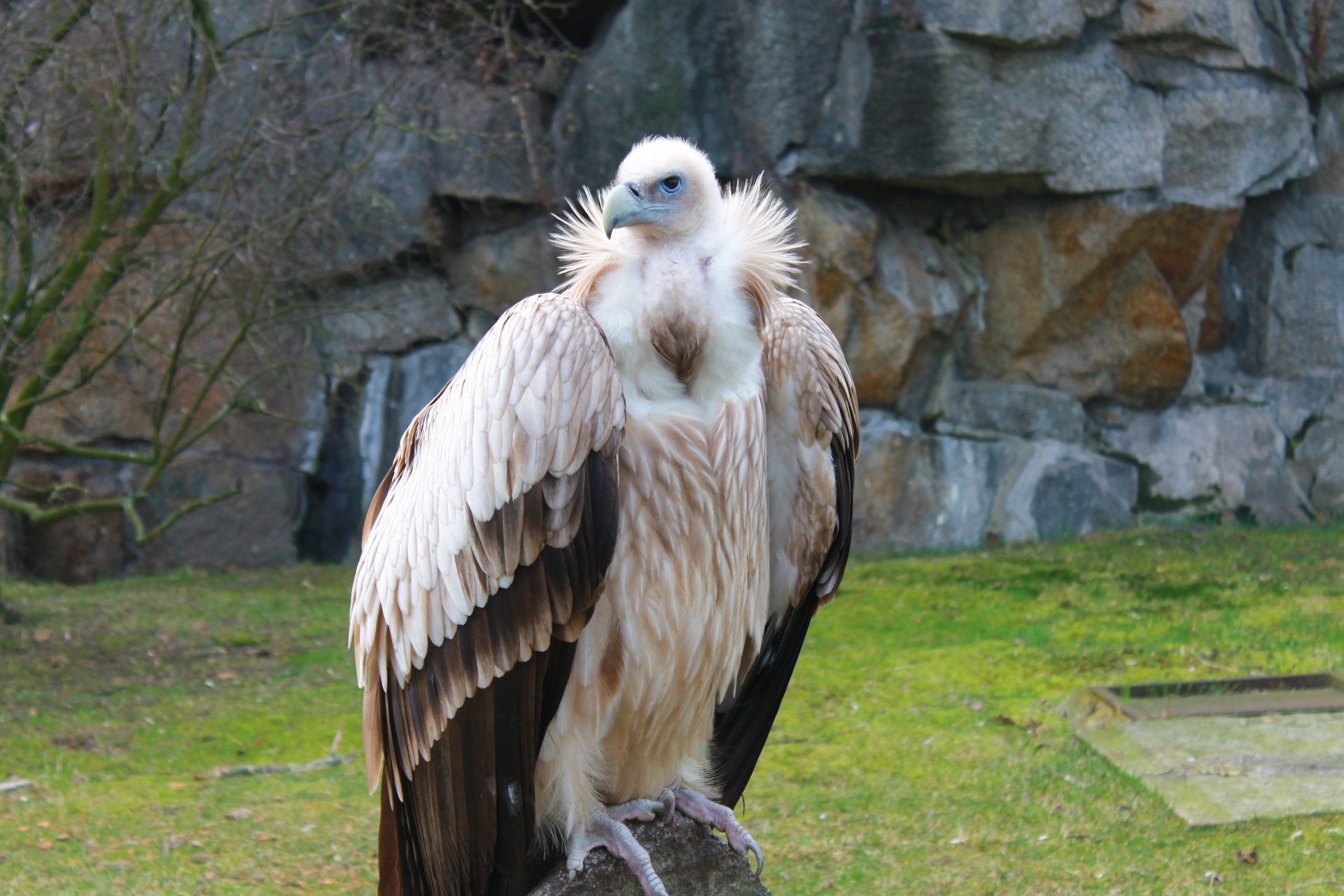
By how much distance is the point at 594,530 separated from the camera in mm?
2162

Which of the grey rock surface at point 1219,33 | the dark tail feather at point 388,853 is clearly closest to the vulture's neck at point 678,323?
the dark tail feather at point 388,853

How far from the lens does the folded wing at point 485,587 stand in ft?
6.99

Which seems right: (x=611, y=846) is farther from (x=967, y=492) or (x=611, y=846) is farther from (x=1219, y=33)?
(x=1219, y=33)

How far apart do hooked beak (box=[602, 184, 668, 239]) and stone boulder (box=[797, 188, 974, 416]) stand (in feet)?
17.0

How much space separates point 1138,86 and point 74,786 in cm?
624

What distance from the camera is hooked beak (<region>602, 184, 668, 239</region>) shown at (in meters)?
2.23

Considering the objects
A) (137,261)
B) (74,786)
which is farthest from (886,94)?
(74,786)

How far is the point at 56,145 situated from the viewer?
5.84 meters

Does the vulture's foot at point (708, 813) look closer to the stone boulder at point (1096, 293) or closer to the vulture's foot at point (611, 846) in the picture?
the vulture's foot at point (611, 846)

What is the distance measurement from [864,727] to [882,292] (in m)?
3.63

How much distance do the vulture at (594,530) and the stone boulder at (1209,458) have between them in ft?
19.8

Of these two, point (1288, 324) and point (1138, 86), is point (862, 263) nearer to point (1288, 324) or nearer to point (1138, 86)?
point (1138, 86)

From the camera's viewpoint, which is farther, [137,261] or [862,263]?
[862,263]

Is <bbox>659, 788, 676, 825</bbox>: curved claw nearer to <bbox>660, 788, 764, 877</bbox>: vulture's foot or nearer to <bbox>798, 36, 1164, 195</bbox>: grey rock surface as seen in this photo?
<bbox>660, 788, 764, 877</bbox>: vulture's foot
